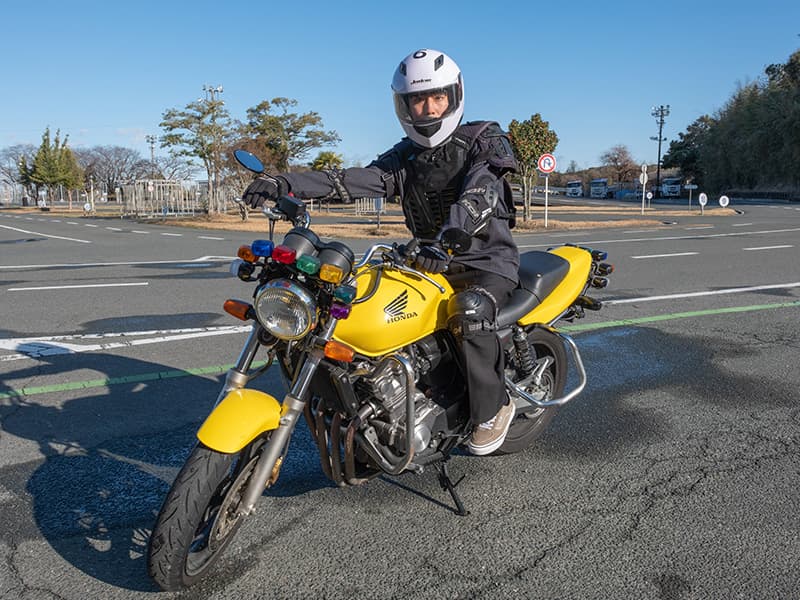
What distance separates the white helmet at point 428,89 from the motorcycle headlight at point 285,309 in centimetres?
124

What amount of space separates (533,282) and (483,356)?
79 cm

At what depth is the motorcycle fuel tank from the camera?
2.92m

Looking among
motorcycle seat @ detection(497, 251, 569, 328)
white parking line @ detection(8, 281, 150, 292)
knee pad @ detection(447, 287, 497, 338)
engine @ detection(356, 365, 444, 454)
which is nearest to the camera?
engine @ detection(356, 365, 444, 454)

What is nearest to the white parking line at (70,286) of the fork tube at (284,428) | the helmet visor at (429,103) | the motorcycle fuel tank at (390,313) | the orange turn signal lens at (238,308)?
the helmet visor at (429,103)

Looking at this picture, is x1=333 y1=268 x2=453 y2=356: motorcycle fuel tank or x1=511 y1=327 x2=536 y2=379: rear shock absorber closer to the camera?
x1=333 y1=268 x2=453 y2=356: motorcycle fuel tank

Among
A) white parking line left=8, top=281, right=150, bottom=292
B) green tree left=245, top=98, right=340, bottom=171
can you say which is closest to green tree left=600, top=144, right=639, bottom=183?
green tree left=245, top=98, right=340, bottom=171

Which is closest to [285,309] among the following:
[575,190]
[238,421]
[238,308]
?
[238,308]

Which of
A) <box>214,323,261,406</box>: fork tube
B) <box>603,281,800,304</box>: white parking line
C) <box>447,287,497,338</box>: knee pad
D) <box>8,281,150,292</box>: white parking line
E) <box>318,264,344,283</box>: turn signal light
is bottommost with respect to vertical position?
<box>603,281,800,304</box>: white parking line

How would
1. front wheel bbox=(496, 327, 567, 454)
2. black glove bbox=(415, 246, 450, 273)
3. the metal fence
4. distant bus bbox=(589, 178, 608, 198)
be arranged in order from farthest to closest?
distant bus bbox=(589, 178, 608, 198)
the metal fence
front wheel bbox=(496, 327, 567, 454)
black glove bbox=(415, 246, 450, 273)

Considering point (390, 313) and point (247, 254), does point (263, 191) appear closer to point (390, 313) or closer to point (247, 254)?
point (247, 254)

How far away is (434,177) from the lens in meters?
3.61

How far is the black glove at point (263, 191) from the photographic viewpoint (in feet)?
10.1

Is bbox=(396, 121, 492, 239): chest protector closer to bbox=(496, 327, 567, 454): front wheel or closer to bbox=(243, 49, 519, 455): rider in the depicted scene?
bbox=(243, 49, 519, 455): rider

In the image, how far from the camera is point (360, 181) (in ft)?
12.1
